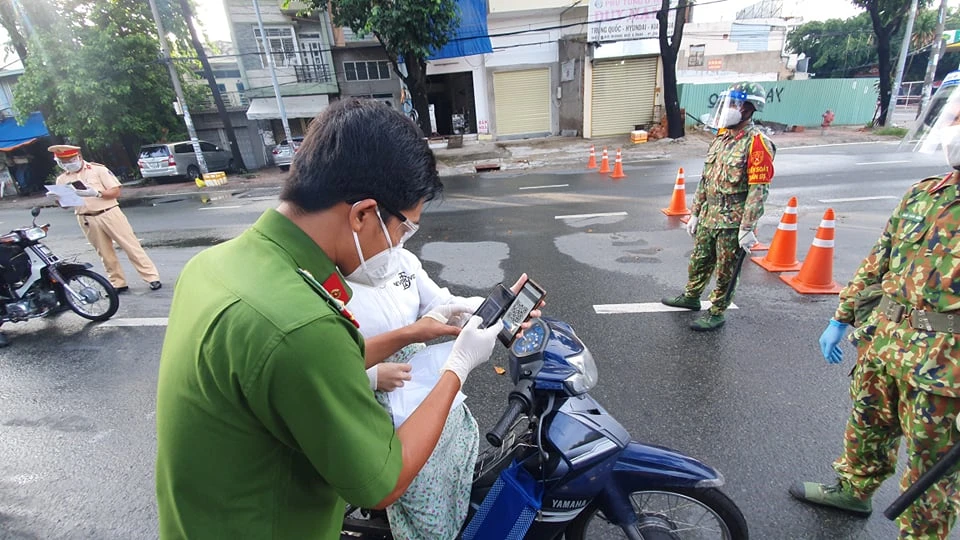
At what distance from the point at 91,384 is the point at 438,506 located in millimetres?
3523

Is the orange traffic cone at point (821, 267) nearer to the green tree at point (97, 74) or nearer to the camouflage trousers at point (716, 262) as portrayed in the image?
the camouflage trousers at point (716, 262)

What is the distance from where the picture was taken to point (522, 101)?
19.2 metres

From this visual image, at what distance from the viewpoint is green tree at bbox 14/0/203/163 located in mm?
15000

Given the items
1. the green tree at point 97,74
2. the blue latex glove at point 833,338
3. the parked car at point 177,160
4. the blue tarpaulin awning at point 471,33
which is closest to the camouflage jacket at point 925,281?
the blue latex glove at point 833,338

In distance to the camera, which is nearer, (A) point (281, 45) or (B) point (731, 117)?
(B) point (731, 117)

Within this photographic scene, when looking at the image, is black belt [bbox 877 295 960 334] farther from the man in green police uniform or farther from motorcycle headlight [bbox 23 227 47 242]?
motorcycle headlight [bbox 23 227 47 242]

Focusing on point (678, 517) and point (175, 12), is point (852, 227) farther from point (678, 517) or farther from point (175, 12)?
point (175, 12)

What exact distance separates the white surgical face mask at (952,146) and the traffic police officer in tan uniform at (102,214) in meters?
6.83

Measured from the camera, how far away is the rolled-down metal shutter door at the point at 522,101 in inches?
738

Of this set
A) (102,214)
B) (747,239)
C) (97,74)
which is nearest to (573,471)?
(747,239)

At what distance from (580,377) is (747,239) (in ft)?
8.37

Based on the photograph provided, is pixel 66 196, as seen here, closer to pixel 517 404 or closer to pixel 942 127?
pixel 517 404

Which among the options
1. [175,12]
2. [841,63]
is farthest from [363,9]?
[841,63]

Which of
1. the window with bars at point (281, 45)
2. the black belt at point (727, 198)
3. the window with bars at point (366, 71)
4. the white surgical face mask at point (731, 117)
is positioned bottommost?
the black belt at point (727, 198)
